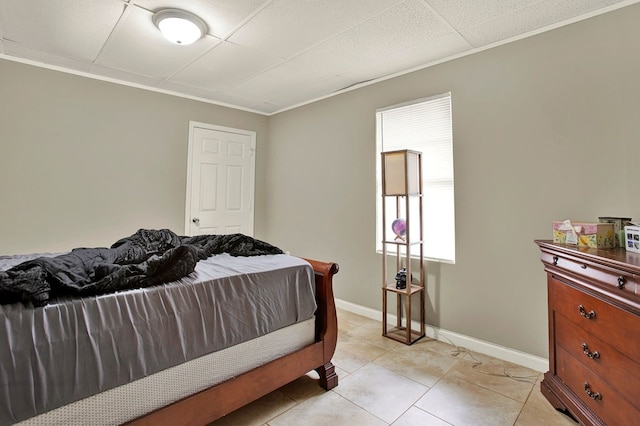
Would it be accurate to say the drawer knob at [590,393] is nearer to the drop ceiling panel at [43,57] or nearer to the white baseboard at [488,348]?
the white baseboard at [488,348]

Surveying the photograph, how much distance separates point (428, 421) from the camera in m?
1.76

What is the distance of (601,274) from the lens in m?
1.47

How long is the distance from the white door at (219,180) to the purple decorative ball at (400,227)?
7.73ft

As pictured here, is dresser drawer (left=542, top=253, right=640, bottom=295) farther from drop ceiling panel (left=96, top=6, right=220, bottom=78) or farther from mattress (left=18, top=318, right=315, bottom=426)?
drop ceiling panel (left=96, top=6, right=220, bottom=78)

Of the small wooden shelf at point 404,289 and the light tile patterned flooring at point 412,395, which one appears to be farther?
the small wooden shelf at point 404,289

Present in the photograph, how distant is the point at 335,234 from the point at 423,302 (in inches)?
50.1

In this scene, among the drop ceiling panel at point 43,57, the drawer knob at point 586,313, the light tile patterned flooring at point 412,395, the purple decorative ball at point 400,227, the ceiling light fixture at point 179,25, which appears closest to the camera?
the drawer knob at point 586,313

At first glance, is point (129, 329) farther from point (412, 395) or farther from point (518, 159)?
point (518, 159)

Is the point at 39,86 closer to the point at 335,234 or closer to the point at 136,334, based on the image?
the point at 136,334

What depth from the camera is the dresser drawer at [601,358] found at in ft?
4.30

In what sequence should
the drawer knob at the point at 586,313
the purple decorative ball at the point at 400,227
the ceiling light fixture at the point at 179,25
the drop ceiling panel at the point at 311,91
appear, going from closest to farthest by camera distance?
the drawer knob at the point at 586,313 < the ceiling light fixture at the point at 179,25 < the purple decorative ball at the point at 400,227 < the drop ceiling panel at the point at 311,91

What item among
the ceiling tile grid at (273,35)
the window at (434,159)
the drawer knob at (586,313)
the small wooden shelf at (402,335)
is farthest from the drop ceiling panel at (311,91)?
the drawer knob at (586,313)

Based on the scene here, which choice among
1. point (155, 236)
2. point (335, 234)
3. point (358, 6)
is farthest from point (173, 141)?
point (358, 6)

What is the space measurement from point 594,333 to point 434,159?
1774 mm
